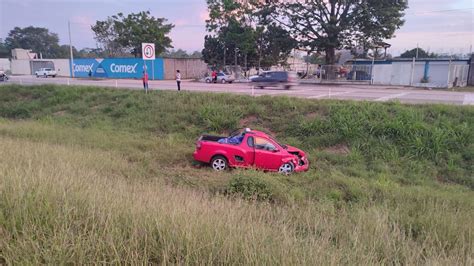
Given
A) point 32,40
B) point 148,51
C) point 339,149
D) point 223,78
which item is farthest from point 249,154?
point 32,40

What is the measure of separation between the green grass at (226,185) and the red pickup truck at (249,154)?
481 millimetres

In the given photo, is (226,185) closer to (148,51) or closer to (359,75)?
(148,51)

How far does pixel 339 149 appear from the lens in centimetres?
1241

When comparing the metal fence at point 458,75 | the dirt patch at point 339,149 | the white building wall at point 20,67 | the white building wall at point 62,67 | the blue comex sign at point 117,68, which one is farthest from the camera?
the white building wall at point 20,67

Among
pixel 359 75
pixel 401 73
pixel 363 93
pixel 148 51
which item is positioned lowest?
pixel 363 93

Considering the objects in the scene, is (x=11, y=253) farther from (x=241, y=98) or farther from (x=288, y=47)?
(x=288, y=47)

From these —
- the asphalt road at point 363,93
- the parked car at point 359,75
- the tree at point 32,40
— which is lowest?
the asphalt road at point 363,93

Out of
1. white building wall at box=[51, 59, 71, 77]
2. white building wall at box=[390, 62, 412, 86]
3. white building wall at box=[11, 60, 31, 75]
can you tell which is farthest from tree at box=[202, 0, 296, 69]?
white building wall at box=[11, 60, 31, 75]

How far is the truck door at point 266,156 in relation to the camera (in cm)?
979

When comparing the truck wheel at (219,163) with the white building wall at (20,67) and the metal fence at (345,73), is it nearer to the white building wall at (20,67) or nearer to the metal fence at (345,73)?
the metal fence at (345,73)

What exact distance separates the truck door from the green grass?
0.70m

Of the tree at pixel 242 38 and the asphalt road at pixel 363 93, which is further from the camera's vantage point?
the tree at pixel 242 38

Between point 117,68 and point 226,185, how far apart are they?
4171 centimetres

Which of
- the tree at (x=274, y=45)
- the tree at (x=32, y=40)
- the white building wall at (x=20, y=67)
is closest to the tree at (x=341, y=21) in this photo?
the tree at (x=274, y=45)
